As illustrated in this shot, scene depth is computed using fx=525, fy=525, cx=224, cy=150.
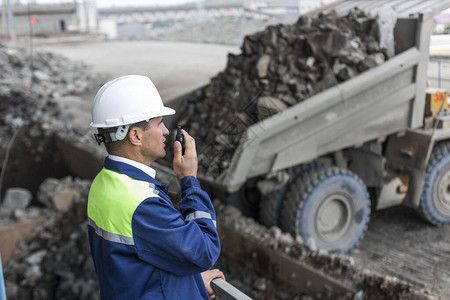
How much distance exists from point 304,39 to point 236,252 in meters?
2.16

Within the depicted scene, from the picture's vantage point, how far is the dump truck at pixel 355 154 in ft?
14.6

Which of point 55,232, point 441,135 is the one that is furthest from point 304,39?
point 55,232

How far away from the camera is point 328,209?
495cm

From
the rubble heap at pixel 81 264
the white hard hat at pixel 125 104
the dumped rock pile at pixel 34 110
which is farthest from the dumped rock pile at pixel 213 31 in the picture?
the white hard hat at pixel 125 104

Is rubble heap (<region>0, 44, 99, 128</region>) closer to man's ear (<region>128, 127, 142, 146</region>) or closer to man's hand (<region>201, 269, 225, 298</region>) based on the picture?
man's hand (<region>201, 269, 225, 298</region>)

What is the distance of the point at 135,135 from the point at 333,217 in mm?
3519

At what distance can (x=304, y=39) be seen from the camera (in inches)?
202

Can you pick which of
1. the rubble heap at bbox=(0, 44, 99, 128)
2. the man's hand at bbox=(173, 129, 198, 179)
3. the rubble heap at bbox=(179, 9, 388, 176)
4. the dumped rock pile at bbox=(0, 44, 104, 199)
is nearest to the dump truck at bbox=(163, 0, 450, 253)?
the rubble heap at bbox=(179, 9, 388, 176)

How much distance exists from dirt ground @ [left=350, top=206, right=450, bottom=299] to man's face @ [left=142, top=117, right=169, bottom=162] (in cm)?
261

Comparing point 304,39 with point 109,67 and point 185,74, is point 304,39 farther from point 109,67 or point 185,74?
point 109,67

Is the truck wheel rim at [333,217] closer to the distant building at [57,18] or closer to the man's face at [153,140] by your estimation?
the man's face at [153,140]

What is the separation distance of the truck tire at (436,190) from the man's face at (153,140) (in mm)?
3965

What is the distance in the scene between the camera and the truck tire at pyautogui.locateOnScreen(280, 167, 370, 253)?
186 inches

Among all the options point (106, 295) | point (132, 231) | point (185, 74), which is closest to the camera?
point (132, 231)
